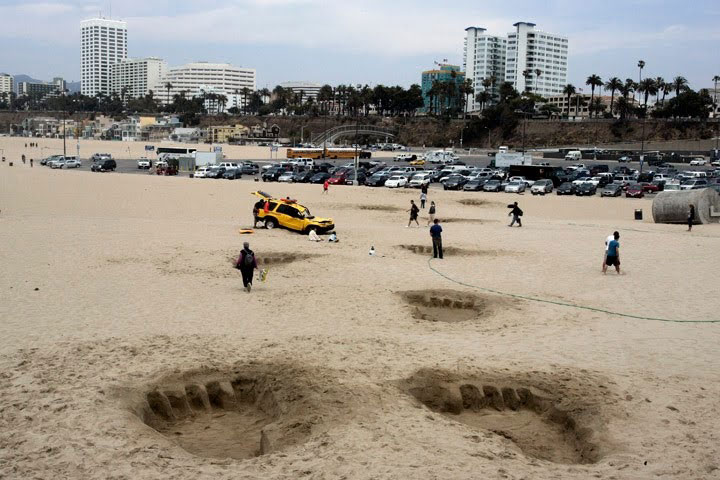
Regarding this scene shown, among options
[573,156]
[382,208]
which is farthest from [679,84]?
[382,208]

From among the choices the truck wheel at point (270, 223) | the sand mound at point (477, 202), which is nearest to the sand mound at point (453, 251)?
the truck wheel at point (270, 223)

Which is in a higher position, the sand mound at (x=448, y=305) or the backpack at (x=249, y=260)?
the backpack at (x=249, y=260)

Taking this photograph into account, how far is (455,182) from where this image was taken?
52.8m

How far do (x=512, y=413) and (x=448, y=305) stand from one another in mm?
6359

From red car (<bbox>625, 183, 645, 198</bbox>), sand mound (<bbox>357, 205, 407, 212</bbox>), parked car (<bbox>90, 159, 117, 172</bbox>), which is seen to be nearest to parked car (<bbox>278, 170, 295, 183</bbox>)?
sand mound (<bbox>357, 205, 407, 212</bbox>)

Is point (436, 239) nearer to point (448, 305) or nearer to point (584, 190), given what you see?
point (448, 305)

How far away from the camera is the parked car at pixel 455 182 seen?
52219 mm

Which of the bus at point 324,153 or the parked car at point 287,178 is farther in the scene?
the bus at point 324,153

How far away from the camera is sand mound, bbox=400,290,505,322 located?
15.7m

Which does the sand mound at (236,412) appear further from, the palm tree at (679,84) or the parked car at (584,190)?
the palm tree at (679,84)

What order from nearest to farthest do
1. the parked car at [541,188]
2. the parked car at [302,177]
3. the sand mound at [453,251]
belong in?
the sand mound at [453,251], the parked car at [541,188], the parked car at [302,177]

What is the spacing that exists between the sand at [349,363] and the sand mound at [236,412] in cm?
3

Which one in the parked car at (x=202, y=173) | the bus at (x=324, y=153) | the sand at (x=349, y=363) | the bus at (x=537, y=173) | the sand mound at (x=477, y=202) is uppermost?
the bus at (x=324, y=153)

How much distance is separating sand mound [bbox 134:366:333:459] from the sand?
3cm
